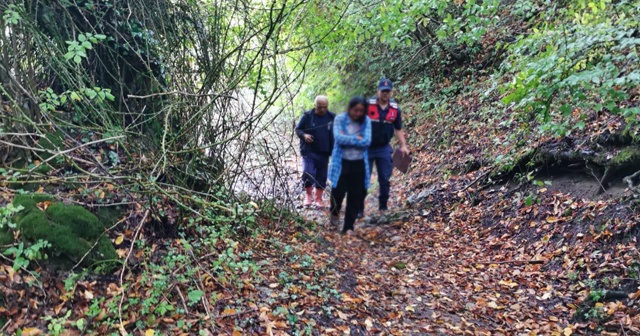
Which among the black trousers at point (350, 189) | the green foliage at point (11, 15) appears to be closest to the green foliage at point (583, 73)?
the black trousers at point (350, 189)

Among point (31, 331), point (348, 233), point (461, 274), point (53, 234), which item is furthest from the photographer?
point (348, 233)

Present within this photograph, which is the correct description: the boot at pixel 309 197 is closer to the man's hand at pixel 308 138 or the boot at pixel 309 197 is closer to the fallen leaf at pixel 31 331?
the man's hand at pixel 308 138

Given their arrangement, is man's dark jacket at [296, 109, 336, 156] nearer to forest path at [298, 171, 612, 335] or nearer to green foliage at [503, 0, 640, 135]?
forest path at [298, 171, 612, 335]

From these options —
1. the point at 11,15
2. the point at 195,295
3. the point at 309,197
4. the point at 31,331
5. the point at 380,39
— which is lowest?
the point at 309,197

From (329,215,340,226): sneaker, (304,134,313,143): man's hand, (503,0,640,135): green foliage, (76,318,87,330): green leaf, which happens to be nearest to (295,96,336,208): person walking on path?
(304,134,313,143): man's hand

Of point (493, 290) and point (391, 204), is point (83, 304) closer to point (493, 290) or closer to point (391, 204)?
point (493, 290)

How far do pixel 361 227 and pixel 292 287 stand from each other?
9.15 feet

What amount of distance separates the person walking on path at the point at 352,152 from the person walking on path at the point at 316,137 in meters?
0.90

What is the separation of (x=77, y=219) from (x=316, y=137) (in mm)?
3732

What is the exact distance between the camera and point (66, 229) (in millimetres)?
3543

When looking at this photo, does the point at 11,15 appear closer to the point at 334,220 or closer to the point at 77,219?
the point at 77,219

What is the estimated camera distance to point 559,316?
3.90m

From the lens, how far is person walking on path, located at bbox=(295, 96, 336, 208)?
A: 655 cm

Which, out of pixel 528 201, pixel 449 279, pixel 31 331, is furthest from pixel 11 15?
pixel 528 201
